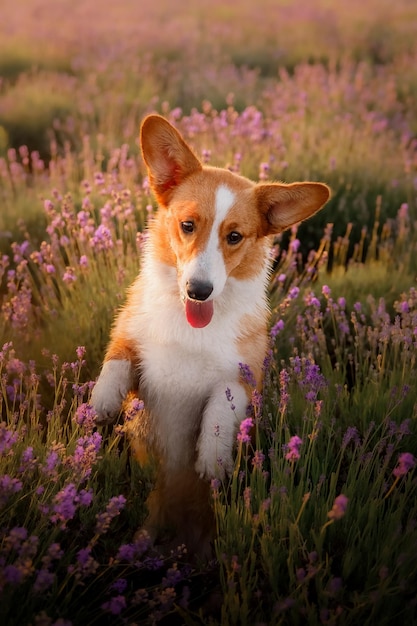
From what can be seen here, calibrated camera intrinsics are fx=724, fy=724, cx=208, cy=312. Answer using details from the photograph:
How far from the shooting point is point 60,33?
493 inches

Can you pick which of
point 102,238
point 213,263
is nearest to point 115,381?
point 213,263

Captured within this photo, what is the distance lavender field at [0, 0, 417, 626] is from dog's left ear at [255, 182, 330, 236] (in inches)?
20.4

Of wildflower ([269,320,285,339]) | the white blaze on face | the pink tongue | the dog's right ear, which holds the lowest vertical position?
wildflower ([269,320,285,339])

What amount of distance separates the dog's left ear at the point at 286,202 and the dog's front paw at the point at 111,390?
821 mm

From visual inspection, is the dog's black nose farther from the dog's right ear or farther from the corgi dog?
the dog's right ear

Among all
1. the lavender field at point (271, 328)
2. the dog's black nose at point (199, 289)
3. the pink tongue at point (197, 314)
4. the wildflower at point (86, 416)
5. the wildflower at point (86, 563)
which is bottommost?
the lavender field at point (271, 328)

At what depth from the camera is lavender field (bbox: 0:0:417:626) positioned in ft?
7.41

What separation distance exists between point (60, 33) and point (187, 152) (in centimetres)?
1070

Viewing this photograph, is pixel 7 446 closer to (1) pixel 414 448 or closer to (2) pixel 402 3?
(1) pixel 414 448

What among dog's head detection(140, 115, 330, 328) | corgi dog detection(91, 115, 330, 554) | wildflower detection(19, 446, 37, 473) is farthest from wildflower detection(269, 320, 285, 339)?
wildflower detection(19, 446, 37, 473)

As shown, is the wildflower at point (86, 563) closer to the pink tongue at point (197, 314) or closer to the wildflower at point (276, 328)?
the pink tongue at point (197, 314)

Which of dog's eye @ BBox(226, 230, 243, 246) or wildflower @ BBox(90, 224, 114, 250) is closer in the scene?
dog's eye @ BBox(226, 230, 243, 246)

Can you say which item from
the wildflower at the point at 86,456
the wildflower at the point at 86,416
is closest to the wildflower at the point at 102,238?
the wildflower at the point at 86,416

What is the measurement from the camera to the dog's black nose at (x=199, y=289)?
260 cm
